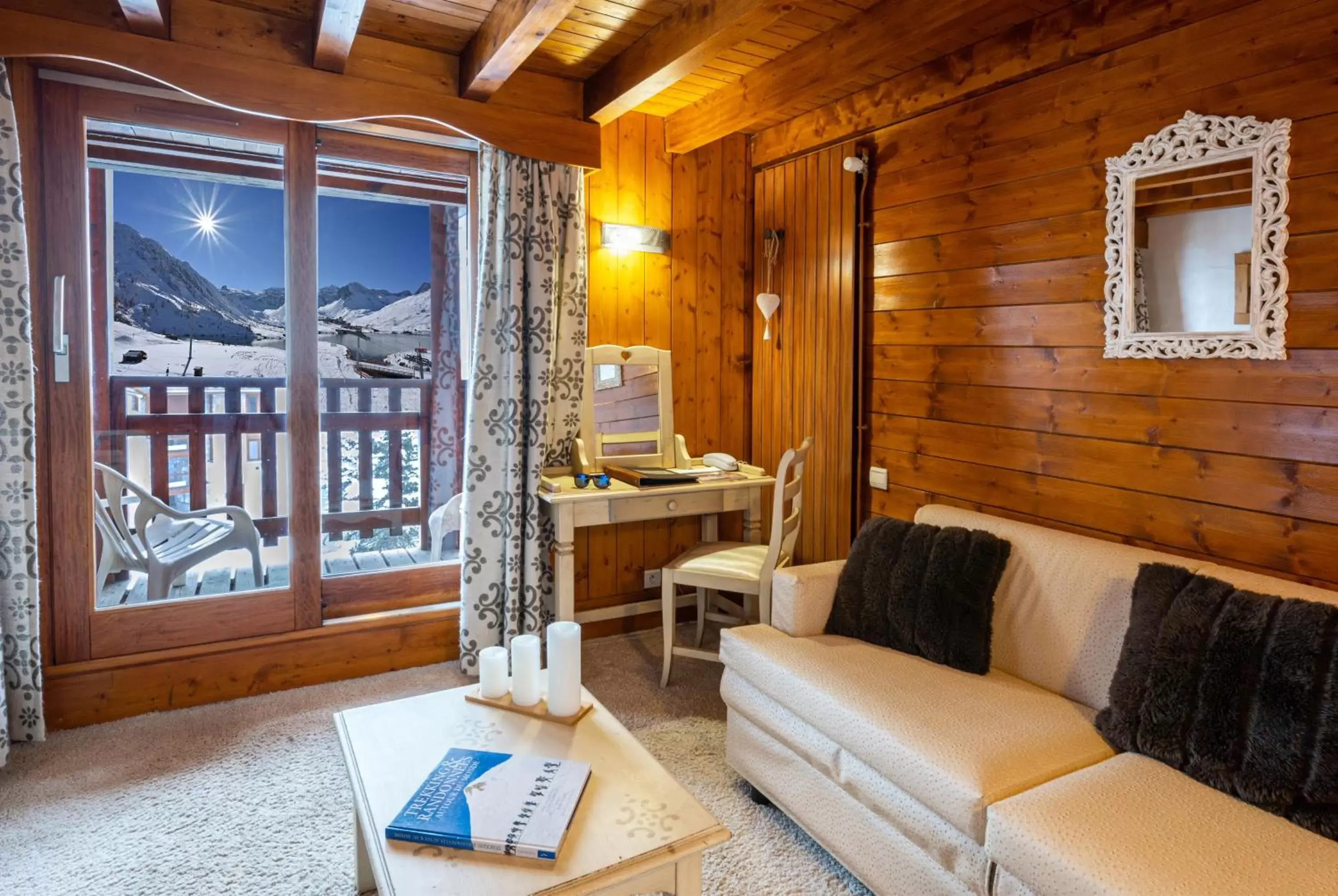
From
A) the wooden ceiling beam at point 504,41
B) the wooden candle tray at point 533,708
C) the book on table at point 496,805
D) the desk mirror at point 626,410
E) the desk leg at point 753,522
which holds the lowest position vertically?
the book on table at point 496,805

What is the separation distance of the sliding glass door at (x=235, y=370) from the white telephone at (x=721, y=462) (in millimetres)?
1139

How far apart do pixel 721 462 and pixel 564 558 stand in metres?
0.88

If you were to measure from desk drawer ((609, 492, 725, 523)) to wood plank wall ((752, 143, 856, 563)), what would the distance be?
459 millimetres

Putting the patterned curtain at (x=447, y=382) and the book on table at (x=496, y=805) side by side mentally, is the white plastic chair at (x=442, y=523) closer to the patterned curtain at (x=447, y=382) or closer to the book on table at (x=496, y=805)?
the patterned curtain at (x=447, y=382)

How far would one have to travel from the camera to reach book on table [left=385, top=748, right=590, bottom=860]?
1.34 m

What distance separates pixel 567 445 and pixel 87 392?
5.75ft

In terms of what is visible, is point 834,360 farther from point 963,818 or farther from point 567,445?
point 963,818

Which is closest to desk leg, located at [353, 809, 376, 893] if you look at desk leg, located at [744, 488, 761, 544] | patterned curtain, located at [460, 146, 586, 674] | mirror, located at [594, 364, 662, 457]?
patterned curtain, located at [460, 146, 586, 674]

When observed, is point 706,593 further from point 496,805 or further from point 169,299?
point 169,299

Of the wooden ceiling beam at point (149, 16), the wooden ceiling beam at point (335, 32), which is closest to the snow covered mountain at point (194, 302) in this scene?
the wooden ceiling beam at point (149, 16)

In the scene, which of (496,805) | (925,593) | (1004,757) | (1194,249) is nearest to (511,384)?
(925,593)

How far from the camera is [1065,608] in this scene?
6.84 feet

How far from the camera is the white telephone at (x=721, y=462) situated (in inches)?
139

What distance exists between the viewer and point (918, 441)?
3.00 m
